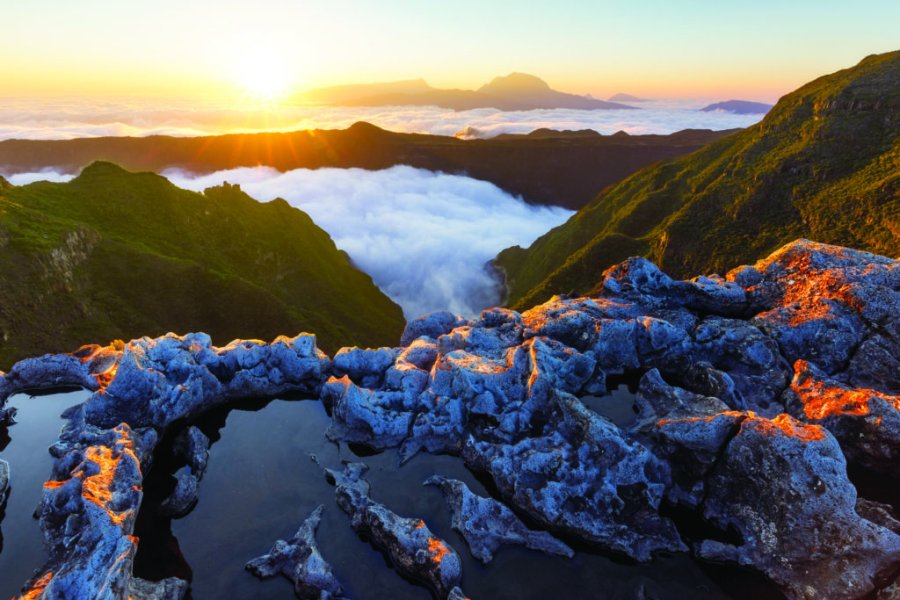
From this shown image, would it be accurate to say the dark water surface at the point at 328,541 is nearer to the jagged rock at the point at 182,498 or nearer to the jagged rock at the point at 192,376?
the jagged rock at the point at 182,498

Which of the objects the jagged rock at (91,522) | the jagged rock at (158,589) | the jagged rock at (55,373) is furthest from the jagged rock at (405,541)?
the jagged rock at (55,373)

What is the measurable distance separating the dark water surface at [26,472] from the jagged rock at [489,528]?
24764 mm

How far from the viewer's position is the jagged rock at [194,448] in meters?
34.8

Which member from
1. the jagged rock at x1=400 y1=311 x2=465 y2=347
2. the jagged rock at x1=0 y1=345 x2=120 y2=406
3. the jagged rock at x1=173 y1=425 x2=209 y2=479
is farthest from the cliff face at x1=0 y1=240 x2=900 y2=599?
the jagged rock at x1=400 y1=311 x2=465 y2=347

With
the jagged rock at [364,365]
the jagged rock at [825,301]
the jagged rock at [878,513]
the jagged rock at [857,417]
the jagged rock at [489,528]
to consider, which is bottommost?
the jagged rock at [489,528]

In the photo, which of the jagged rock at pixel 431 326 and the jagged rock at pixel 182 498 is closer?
the jagged rock at pixel 182 498

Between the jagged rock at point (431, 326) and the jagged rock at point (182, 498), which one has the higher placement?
the jagged rock at point (431, 326)

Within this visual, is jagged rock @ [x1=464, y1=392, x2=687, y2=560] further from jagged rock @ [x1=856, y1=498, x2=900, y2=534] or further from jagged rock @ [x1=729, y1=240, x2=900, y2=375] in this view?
jagged rock @ [x1=729, y1=240, x2=900, y2=375]

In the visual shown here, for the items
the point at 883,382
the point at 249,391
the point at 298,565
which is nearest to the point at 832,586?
the point at 883,382

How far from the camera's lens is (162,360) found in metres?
42.0

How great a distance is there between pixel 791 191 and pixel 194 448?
122m

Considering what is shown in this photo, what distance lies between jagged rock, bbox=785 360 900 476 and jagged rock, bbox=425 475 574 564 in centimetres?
2148

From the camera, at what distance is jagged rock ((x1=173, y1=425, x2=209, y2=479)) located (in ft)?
114

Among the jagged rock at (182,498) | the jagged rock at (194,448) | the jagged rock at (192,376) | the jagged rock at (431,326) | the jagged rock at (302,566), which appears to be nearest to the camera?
the jagged rock at (302,566)
